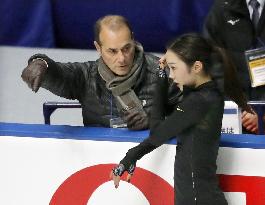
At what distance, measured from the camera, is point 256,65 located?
10.00 ft

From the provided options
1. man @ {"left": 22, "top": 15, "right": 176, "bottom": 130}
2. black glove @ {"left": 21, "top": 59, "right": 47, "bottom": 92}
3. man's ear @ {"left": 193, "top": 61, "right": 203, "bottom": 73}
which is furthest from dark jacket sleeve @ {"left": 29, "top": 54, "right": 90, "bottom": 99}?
man's ear @ {"left": 193, "top": 61, "right": 203, "bottom": 73}

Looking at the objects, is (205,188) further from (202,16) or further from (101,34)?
(202,16)

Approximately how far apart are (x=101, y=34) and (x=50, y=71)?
0.87 feet

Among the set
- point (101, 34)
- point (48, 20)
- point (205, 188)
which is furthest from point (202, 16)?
point (205, 188)

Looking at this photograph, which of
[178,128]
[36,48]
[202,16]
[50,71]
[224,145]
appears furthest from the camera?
[36,48]

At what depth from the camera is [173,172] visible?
227cm

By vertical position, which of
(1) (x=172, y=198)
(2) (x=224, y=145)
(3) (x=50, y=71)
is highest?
(3) (x=50, y=71)

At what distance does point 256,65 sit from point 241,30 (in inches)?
7.9

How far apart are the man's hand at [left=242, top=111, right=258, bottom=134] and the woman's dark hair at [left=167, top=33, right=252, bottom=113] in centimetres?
80

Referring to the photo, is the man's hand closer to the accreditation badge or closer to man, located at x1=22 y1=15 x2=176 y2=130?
the accreditation badge

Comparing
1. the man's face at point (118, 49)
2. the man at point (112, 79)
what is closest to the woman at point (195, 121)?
the man at point (112, 79)

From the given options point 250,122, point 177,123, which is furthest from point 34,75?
point 250,122

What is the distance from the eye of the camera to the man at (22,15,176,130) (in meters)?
2.46

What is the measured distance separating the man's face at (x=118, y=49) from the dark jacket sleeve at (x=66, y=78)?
0.48 feet
